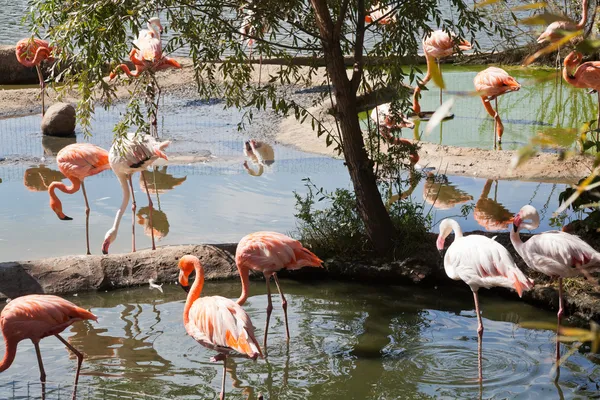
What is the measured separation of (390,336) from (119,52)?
9.29 ft

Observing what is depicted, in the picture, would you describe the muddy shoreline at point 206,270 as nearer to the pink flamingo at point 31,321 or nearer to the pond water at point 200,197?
the pond water at point 200,197

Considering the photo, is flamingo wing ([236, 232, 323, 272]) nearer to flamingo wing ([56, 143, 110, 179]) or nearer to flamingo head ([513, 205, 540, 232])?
flamingo head ([513, 205, 540, 232])

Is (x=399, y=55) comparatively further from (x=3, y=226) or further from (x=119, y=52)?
(x=3, y=226)

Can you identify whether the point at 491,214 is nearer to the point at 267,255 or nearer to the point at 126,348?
the point at 267,255

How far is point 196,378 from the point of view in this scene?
4.56m

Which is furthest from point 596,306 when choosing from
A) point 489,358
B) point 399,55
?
point 399,55

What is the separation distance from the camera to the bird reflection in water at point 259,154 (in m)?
9.84

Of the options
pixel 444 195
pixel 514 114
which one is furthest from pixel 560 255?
pixel 514 114

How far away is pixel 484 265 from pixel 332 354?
111cm

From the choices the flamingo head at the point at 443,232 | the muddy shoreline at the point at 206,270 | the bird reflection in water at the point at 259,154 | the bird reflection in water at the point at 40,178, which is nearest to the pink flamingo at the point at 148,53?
the bird reflection in water at the point at 259,154

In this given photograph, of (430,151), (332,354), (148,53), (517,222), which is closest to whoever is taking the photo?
(332,354)

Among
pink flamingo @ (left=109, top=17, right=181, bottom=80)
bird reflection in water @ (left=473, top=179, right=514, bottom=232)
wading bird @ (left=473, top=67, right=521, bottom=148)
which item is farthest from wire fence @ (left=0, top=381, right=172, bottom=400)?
pink flamingo @ (left=109, top=17, right=181, bottom=80)

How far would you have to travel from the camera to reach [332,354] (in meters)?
4.91

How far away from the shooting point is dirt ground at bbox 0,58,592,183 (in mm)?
9078
